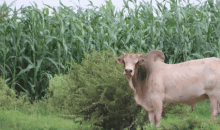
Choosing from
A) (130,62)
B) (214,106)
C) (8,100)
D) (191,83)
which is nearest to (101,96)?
(130,62)

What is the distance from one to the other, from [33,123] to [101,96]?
202 cm

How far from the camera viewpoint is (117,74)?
491 cm

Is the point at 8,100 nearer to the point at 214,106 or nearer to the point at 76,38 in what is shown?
the point at 76,38

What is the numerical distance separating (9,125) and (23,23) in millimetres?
3905

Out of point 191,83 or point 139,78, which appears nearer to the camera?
point 191,83

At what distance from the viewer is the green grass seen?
5691 millimetres

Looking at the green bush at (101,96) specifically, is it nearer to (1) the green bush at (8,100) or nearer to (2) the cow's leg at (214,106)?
(2) the cow's leg at (214,106)

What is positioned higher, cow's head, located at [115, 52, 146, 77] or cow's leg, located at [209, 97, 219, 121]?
cow's head, located at [115, 52, 146, 77]

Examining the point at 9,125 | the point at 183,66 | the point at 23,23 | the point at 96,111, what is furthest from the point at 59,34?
the point at 183,66

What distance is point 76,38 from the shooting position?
26.6 ft

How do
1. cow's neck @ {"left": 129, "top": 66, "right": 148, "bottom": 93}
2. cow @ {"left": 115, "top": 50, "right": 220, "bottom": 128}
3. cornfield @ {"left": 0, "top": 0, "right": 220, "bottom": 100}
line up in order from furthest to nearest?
cornfield @ {"left": 0, "top": 0, "right": 220, "bottom": 100}, cow's neck @ {"left": 129, "top": 66, "right": 148, "bottom": 93}, cow @ {"left": 115, "top": 50, "right": 220, "bottom": 128}

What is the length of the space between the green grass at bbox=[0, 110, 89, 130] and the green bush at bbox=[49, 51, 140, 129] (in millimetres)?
508

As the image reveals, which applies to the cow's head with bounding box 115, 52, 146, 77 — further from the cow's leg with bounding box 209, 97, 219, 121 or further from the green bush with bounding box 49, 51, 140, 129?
the cow's leg with bounding box 209, 97, 219, 121

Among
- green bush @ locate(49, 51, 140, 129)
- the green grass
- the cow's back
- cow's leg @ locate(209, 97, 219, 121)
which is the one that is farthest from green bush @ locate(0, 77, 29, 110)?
cow's leg @ locate(209, 97, 219, 121)
